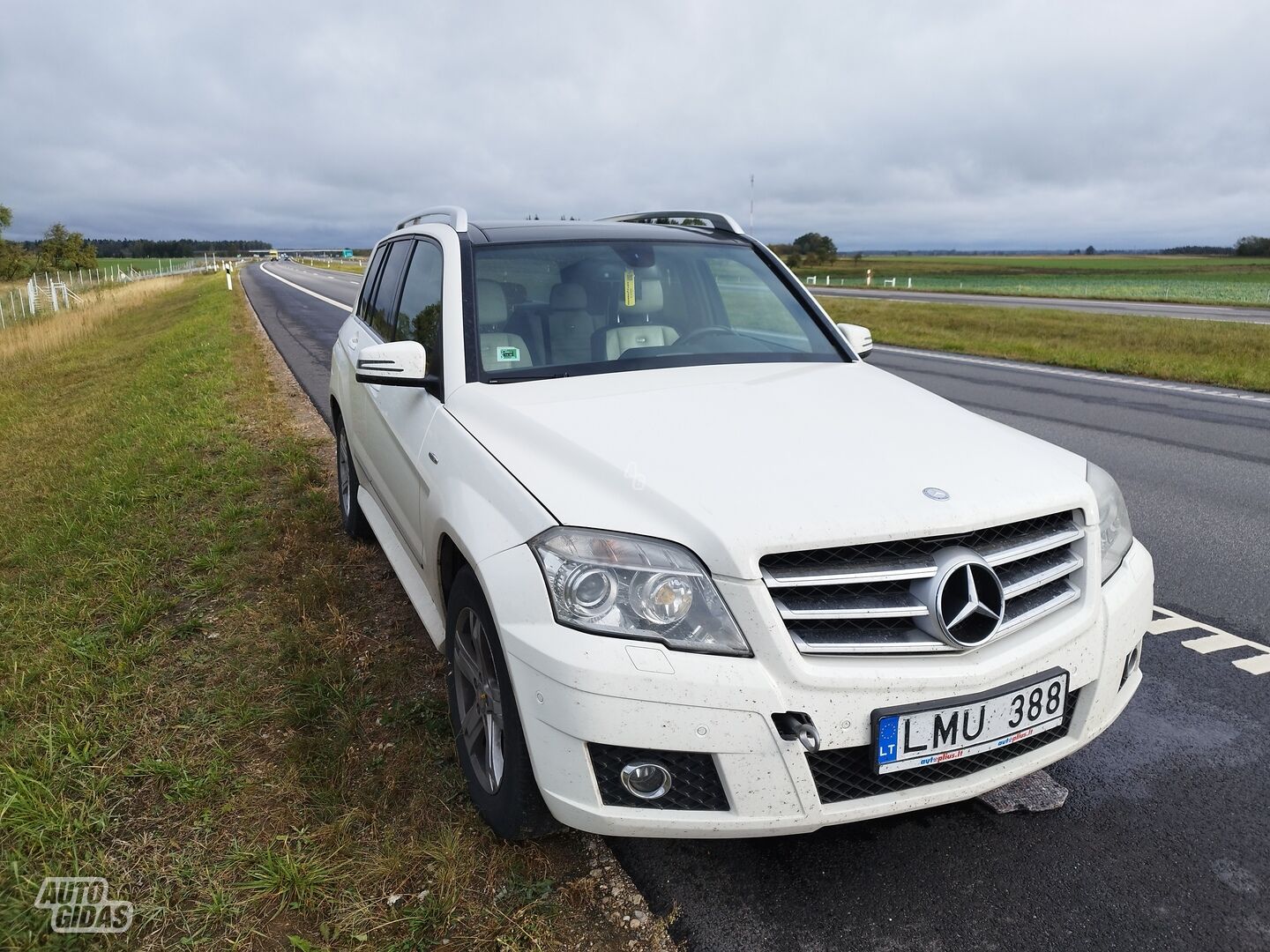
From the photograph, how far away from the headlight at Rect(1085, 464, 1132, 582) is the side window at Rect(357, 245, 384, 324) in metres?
3.99

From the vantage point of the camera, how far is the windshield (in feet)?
11.1

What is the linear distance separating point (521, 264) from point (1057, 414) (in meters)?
7.66

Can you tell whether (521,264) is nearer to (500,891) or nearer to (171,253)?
(500,891)

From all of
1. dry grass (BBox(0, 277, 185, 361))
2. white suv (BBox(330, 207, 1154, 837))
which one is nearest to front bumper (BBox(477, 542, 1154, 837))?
white suv (BBox(330, 207, 1154, 837))

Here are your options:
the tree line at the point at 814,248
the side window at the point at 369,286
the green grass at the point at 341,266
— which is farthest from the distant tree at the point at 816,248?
the side window at the point at 369,286

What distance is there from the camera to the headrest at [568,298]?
355cm

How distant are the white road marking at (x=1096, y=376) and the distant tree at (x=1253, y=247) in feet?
337

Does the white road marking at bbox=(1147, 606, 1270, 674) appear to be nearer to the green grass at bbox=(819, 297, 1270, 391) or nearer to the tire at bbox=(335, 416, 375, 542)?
the tire at bbox=(335, 416, 375, 542)

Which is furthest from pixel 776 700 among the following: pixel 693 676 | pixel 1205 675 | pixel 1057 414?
pixel 1057 414

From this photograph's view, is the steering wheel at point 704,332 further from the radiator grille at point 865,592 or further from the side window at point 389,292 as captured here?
the radiator grille at point 865,592

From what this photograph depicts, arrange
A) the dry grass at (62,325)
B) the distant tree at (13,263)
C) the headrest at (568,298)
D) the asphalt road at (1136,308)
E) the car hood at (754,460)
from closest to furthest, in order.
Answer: the car hood at (754,460)
the headrest at (568,298)
the dry grass at (62,325)
the asphalt road at (1136,308)
the distant tree at (13,263)

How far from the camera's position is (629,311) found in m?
3.67

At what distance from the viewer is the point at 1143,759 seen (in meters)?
2.98

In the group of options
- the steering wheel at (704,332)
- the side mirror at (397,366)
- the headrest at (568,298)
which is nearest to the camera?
the side mirror at (397,366)
